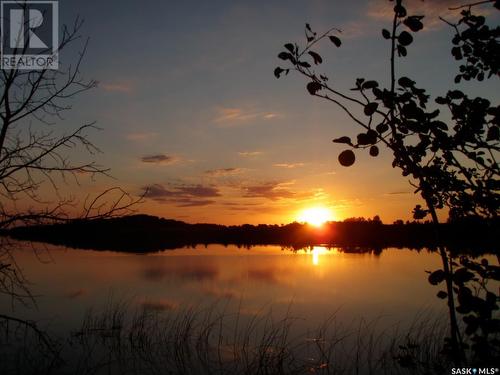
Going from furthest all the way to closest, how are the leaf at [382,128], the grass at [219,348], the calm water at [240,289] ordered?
the calm water at [240,289]
the grass at [219,348]
the leaf at [382,128]

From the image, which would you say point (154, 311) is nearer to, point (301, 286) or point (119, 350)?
point (119, 350)

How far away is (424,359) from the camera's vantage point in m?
9.58

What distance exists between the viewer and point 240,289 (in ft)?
74.6

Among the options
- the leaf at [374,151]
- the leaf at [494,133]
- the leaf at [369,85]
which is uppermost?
the leaf at [369,85]

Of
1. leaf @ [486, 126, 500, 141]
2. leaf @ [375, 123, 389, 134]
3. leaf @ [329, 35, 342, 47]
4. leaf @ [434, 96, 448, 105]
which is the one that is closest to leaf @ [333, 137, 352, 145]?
leaf @ [375, 123, 389, 134]

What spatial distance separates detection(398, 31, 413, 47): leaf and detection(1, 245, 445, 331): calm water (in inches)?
408

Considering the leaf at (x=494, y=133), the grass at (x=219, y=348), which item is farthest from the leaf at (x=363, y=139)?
the grass at (x=219, y=348)

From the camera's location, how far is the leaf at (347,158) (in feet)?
6.81

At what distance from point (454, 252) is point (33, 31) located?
3.92m

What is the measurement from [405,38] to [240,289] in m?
21.3

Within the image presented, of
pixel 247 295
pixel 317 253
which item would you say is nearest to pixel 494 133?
pixel 247 295

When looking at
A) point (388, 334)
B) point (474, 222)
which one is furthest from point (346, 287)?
point (474, 222)

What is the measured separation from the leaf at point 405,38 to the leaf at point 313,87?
20.5 inches

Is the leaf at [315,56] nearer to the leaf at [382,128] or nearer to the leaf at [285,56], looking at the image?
the leaf at [285,56]
